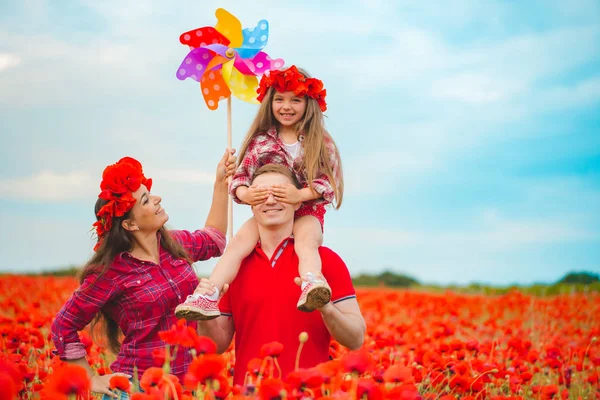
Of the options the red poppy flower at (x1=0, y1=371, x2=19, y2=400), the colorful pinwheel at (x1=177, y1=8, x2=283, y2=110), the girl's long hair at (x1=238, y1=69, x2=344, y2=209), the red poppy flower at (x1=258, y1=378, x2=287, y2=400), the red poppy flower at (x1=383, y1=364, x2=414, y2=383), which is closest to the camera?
the red poppy flower at (x1=0, y1=371, x2=19, y2=400)

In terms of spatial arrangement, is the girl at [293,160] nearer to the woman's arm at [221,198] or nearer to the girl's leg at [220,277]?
the girl's leg at [220,277]

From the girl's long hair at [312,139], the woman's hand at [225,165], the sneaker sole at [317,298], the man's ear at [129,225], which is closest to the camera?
the sneaker sole at [317,298]

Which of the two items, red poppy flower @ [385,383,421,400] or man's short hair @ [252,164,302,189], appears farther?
man's short hair @ [252,164,302,189]

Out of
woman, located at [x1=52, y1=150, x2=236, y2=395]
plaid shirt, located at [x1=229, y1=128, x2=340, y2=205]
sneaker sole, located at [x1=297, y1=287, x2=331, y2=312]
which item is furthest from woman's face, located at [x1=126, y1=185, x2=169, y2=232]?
sneaker sole, located at [x1=297, y1=287, x2=331, y2=312]

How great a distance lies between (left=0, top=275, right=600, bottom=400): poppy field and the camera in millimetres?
1967

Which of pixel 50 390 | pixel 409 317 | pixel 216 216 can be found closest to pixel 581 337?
pixel 409 317

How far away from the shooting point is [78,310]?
334 cm

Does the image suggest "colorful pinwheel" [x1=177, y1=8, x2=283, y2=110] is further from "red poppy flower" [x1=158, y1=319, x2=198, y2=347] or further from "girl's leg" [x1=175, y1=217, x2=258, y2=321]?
"red poppy flower" [x1=158, y1=319, x2=198, y2=347]

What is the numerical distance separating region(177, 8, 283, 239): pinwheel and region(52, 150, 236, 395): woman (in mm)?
982

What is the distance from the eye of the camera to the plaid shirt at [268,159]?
3.56m

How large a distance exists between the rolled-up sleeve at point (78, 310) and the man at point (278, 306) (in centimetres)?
62

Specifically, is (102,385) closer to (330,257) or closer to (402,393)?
(330,257)

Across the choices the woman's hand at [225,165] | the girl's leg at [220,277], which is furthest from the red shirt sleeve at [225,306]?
the woman's hand at [225,165]

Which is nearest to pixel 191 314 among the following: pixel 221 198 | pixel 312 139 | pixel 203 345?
pixel 203 345
